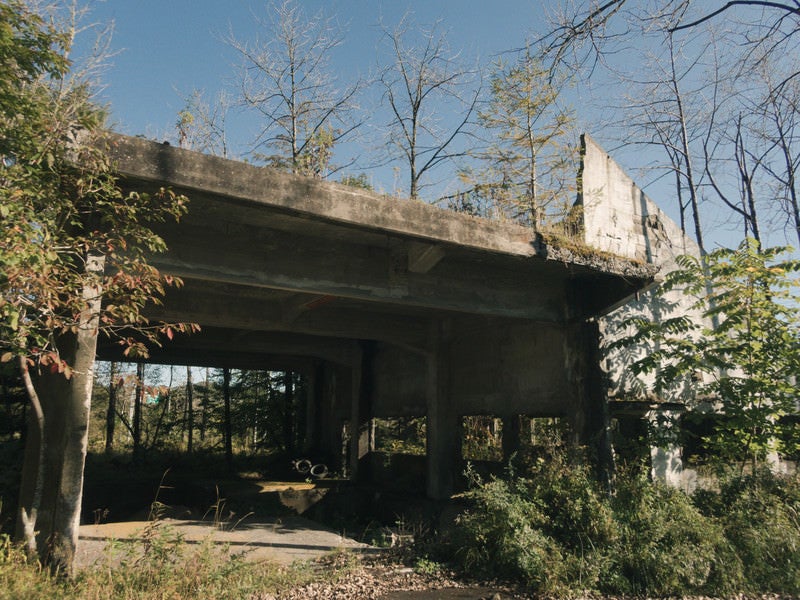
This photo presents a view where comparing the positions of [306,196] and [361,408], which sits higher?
[306,196]

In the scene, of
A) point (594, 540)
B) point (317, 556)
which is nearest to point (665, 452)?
point (594, 540)

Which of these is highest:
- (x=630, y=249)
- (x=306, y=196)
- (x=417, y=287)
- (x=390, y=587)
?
(x=630, y=249)

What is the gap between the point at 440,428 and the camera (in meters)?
12.3

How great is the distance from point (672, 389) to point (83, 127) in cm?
965

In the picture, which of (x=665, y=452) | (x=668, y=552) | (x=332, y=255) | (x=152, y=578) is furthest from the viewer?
(x=665, y=452)

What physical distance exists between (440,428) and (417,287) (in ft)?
15.9

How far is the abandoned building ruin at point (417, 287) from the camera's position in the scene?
22.4 ft

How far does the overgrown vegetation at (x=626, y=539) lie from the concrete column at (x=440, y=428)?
403 centimetres

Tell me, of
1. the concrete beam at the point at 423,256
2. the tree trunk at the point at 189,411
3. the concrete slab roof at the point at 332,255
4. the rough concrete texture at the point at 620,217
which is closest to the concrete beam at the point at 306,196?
the concrete slab roof at the point at 332,255

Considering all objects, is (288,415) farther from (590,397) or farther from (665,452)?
(665,452)

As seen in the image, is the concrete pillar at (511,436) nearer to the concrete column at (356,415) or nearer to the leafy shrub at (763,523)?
the leafy shrub at (763,523)

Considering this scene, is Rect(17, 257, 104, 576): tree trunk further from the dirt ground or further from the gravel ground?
the gravel ground

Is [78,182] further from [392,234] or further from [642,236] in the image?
[642,236]

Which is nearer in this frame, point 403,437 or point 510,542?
point 510,542
